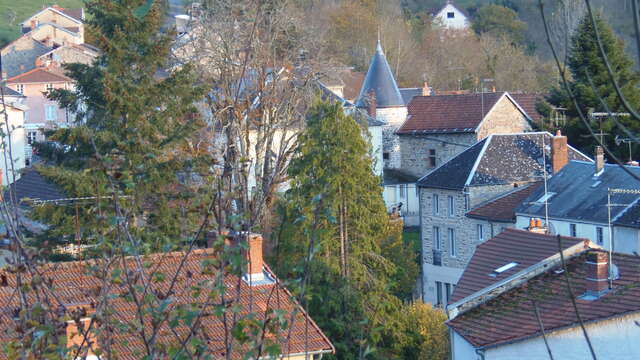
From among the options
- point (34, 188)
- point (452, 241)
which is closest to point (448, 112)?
point (452, 241)

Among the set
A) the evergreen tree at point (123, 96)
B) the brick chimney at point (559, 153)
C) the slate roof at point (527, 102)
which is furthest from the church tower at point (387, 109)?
the evergreen tree at point (123, 96)

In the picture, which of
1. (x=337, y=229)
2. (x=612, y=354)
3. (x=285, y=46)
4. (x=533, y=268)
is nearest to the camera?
(x=612, y=354)

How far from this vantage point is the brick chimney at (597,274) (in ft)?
44.0

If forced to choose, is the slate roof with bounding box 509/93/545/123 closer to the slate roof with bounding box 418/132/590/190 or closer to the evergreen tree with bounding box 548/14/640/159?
the evergreen tree with bounding box 548/14/640/159

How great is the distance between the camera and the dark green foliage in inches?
2496

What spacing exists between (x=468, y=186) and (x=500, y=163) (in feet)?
4.18

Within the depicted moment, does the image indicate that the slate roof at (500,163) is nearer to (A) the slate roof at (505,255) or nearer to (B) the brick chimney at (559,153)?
(B) the brick chimney at (559,153)

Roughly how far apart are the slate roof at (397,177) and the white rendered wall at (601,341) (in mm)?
24505

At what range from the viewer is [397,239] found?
23.2 meters

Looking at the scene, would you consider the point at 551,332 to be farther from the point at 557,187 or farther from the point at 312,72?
the point at 312,72

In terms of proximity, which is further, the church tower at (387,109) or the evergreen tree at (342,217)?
the church tower at (387,109)

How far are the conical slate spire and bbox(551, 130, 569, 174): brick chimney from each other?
511 inches

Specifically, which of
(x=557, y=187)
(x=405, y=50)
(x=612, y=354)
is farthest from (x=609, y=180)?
(x=405, y=50)

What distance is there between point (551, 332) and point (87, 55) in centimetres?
4405
